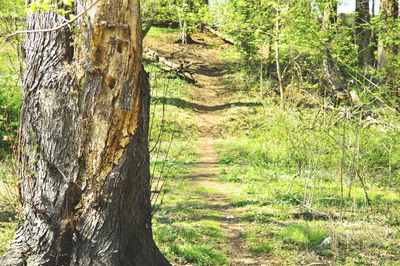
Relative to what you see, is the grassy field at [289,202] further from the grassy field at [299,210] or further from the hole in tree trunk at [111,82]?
the hole in tree trunk at [111,82]

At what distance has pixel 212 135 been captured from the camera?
1534 centimetres

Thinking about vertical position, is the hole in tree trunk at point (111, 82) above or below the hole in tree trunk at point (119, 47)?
below

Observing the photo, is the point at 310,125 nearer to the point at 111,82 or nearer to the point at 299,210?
the point at 299,210

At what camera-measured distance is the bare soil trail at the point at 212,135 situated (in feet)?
17.4

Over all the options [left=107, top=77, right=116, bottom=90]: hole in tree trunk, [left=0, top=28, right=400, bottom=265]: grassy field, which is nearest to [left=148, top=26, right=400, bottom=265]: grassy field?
[left=0, top=28, right=400, bottom=265]: grassy field

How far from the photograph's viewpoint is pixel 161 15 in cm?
1402

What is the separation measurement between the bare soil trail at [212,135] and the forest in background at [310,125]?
1.24 feet

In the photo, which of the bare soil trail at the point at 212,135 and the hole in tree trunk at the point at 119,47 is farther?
Answer: the bare soil trail at the point at 212,135

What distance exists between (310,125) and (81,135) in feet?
24.0

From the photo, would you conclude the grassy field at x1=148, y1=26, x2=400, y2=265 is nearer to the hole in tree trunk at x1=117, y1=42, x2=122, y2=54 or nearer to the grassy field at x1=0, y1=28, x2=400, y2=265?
the grassy field at x1=0, y1=28, x2=400, y2=265

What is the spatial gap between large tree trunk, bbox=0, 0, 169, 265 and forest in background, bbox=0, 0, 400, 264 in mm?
463

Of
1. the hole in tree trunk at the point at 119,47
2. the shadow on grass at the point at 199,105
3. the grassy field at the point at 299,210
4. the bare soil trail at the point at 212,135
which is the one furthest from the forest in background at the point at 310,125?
the shadow on grass at the point at 199,105

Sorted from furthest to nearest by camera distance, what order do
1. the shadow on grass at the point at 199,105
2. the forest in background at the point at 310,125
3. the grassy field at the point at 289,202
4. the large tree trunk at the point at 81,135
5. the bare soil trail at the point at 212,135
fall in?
the shadow on grass at the point at 199,105
the forest in background at the point at 310,125
the bare soil trail at the point at 212,135
the grassy field at the point at 289,202
the large tree trunk at the point at 81,135

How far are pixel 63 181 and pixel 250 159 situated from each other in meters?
8.66
